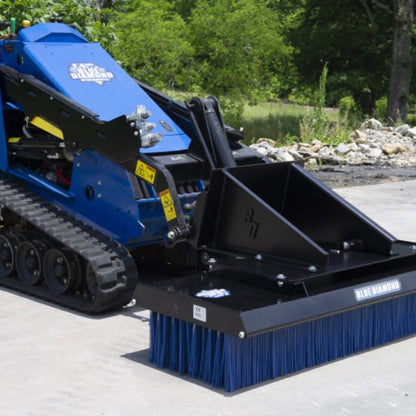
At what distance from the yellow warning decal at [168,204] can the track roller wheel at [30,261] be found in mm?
1085

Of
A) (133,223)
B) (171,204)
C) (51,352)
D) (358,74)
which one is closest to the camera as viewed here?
(51,352)

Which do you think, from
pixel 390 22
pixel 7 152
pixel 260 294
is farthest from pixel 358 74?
pixel 260 294

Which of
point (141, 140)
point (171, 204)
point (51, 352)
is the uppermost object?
point (141, 140)

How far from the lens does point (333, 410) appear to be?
13.2 ft

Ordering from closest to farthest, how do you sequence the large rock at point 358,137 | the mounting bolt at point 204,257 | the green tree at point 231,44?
the mounting bolt at point 204,257
the large rock at point 358,137
the green tree at point 231,44

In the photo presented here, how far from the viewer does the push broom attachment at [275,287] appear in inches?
171

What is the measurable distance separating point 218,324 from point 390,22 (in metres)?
21.7

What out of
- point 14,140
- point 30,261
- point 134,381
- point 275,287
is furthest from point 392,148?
point 134,381

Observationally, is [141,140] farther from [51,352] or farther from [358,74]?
[358,74]

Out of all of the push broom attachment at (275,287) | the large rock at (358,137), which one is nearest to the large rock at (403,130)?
the large rock at (358,137)

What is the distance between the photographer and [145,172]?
18.0 ft

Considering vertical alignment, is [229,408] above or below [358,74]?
below

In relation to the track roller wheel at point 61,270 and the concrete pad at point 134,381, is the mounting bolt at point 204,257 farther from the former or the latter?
the track roller wheel at point 61,270

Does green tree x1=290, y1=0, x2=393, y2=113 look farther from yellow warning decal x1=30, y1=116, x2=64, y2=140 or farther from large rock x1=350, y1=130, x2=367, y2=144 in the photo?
yellow warning decal x1=30, y1=116, x2=64, y2=140
